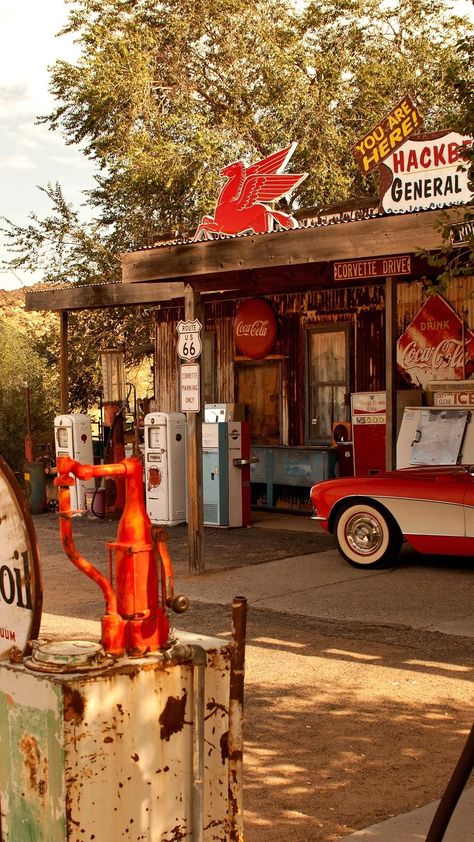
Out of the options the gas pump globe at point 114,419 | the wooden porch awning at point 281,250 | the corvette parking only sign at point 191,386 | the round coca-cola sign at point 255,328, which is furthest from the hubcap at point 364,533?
the round coca-cola sign at point 255,328

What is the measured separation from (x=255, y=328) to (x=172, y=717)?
14611 millimetres

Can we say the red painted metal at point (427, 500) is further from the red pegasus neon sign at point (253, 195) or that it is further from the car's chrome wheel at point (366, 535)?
the red pegasus neon sign at point (253, 195)

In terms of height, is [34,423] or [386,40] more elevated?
[386,40]

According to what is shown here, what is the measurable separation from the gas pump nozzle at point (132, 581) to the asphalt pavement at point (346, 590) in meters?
5.35

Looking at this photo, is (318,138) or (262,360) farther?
(318,138)

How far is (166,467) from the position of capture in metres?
15.3

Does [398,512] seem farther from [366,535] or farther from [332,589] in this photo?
[332,589]

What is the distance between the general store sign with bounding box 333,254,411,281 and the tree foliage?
51.1 ft

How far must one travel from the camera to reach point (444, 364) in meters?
15.2

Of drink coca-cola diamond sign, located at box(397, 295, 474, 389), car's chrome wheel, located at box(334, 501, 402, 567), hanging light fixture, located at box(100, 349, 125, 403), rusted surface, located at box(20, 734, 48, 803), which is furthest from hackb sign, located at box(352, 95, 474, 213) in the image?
rusted surface, located at box(20, 734, 48, 803)

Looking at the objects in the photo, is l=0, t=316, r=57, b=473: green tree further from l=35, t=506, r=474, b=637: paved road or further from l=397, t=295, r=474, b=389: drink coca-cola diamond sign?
l=35, t=506, r=474, b=637: paved road

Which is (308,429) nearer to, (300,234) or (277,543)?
(277,543)

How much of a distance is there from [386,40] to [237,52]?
4098mm

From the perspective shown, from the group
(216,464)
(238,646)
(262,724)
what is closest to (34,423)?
(216,464)
